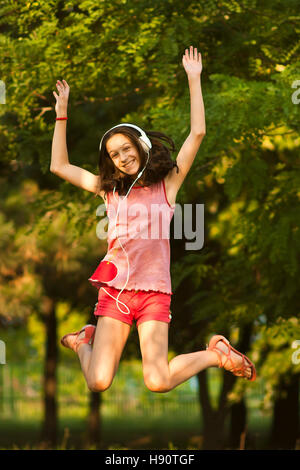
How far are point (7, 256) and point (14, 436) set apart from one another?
8.61m

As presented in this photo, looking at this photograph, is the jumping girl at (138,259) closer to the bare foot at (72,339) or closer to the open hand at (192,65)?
the open hand at (192,65)

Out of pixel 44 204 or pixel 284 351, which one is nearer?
pixel 44 204

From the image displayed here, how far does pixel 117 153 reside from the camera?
16.0 ft

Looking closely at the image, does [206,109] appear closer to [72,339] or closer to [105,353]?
[72,339]

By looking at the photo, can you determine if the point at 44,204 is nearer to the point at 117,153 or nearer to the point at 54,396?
the point at 117,153

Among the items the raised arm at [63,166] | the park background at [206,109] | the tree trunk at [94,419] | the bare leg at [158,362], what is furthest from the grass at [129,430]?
the raised arm at [63,166]

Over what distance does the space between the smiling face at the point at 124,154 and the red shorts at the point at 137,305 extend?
0.76m

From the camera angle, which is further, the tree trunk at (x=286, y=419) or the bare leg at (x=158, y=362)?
the tree trunk at (x=286, y=419)

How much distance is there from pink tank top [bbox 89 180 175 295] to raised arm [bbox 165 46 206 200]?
196 millimetres

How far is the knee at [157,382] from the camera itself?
15.2 feet

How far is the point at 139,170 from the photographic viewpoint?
489 cm

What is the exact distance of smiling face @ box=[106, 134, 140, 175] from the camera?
4.86 m

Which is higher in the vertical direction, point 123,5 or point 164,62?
point 123,5

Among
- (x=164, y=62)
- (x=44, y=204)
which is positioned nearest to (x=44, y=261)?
(x=44, y=204)
